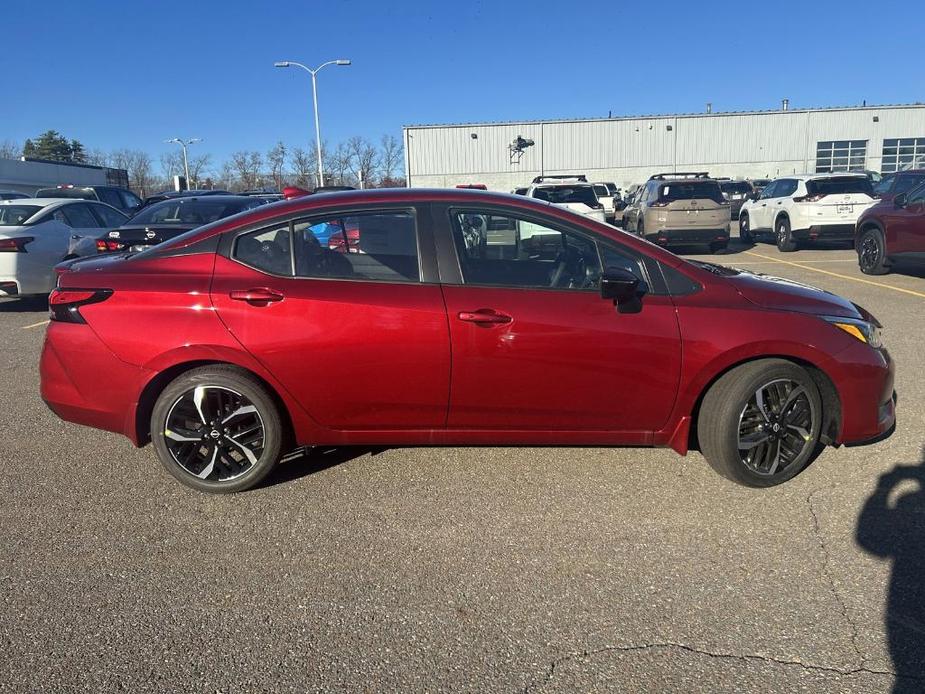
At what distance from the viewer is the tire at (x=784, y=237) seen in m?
15.9

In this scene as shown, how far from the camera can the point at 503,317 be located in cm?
348

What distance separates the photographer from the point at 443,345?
138 inches

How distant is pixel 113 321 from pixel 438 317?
170 cm

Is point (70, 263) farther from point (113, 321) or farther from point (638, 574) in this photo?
point (638, 574)

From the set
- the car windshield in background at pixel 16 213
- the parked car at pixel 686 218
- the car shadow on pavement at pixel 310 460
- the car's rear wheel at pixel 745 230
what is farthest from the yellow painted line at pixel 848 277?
the car windshield in background at pixel 16 213

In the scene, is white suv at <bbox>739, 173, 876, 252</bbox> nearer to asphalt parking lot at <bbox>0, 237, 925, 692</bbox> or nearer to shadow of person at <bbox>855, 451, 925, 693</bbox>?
asphalt parking lot at <bbox>0, 237, 925, 692</bbox>

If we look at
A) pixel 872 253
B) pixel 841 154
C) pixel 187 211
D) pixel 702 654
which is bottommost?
pixel 702 654

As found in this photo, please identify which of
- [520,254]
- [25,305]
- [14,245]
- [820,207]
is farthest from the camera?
[820,207]

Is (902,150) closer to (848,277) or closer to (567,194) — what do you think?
(567,194)

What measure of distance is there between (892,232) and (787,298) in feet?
28.5

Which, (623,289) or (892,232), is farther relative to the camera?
(892,232)

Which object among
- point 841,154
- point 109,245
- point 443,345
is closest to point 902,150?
point 841,154

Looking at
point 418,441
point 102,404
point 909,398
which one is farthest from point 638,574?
point 909,398

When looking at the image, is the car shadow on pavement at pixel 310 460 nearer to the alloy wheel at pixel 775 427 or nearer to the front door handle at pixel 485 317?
the front door handle at pixel 485 317
